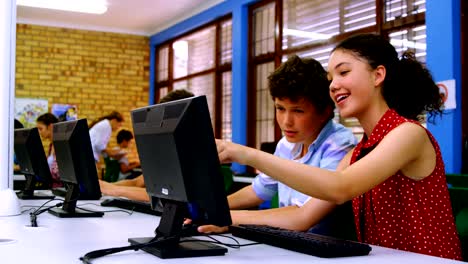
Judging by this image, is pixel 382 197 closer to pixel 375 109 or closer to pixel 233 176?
pixel 375 109

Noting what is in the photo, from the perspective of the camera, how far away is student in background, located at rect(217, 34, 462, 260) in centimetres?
140

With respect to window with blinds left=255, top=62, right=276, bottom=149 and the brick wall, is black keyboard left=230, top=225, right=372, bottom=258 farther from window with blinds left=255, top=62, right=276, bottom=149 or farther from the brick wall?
the brick wall

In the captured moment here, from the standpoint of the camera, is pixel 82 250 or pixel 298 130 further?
pixel 298 130

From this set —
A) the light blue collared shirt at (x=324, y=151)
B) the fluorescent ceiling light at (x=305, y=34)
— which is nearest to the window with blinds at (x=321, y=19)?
the fluorescent ceiling light at (x=305, y=34)

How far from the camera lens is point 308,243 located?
1306mm

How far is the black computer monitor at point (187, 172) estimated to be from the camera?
48.9 inches

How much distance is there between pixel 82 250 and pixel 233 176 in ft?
13.1

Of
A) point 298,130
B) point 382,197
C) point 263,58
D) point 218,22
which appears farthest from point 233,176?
point 382,197

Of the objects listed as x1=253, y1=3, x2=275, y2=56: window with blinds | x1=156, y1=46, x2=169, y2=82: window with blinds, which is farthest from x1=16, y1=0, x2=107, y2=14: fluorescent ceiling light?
x1=253, y1=3, x2=275, y2=56: window with blinds

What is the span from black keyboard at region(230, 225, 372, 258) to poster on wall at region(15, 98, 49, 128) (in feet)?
24.6

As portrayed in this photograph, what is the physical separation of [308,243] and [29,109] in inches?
306

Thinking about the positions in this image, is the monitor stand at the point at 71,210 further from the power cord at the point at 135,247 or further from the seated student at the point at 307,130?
the power cord at the point at 135,247

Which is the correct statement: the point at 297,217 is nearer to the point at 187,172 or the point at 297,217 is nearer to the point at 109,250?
the point at 187,172

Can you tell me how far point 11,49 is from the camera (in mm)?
2375
